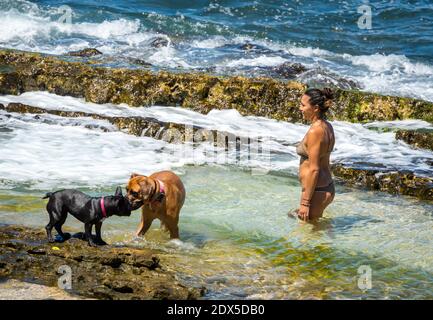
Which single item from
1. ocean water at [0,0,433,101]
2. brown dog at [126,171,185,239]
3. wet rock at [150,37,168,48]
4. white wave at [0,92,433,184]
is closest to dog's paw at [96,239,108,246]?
brown dog at [126,171,185,239]

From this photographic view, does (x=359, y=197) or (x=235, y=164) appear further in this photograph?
(x=235, y=164)

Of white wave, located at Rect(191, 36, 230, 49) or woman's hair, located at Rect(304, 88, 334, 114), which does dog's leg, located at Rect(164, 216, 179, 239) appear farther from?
white wave, located at Rect(191, 36, 230, 49)

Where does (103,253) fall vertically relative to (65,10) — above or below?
below

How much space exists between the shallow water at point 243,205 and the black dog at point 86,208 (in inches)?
27.8

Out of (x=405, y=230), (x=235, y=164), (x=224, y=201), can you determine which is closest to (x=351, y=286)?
(x=405, y=230)

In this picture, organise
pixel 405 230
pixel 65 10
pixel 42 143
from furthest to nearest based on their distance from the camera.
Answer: pixel 65 10 → pixel 42 143 → pixel 405 230

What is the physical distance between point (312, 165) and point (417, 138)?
4646mm

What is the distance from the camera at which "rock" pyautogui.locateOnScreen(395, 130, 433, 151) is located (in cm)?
1160

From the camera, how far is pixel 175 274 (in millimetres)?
6301

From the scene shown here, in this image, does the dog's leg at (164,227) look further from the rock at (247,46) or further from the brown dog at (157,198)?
the rock at (247,46)

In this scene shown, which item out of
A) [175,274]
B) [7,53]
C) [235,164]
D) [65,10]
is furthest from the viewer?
[65,10]

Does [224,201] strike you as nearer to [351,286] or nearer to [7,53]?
[351,286]

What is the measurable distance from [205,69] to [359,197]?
752 centimetres

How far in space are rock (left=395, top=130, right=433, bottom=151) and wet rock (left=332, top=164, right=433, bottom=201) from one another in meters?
A: 1.70
